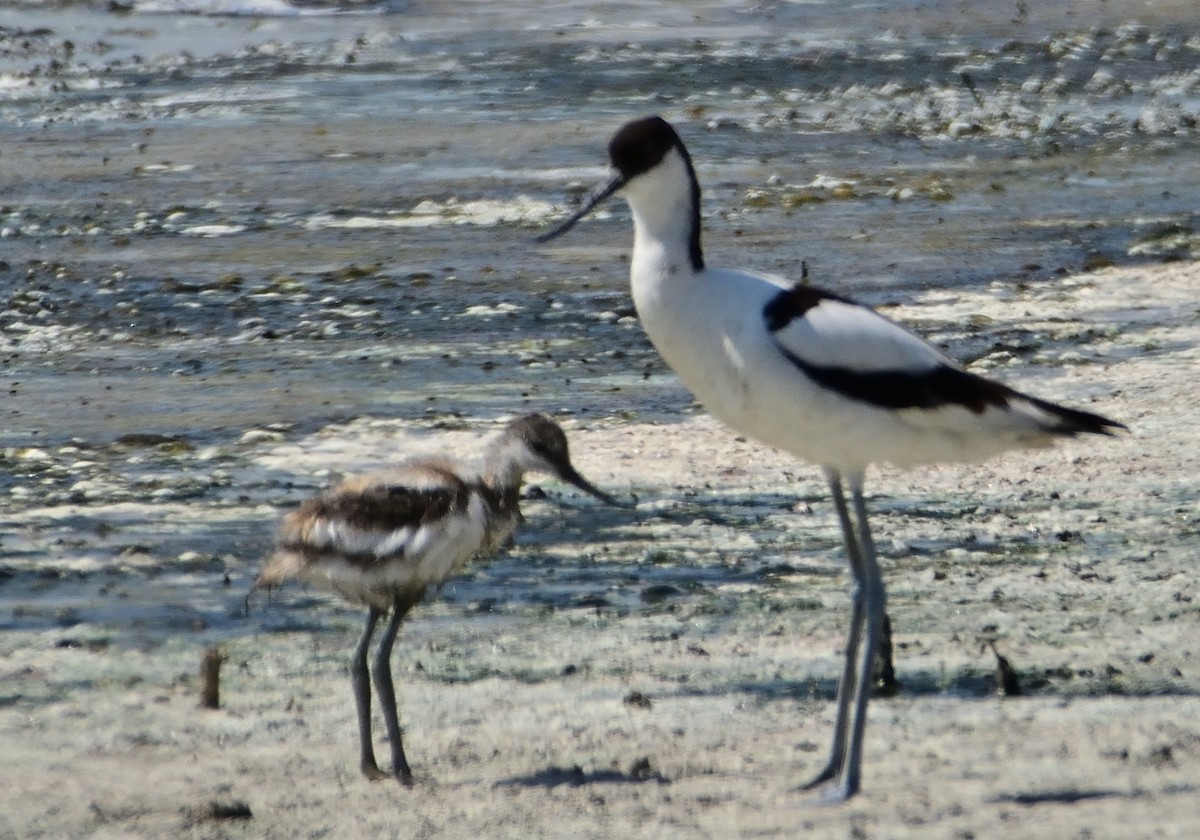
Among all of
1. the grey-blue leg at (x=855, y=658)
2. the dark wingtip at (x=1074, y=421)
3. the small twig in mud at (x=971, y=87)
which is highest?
the dark wingtip at (x=1074, y=421)

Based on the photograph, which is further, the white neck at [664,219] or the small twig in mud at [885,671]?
the small twig in mud at [885,671]

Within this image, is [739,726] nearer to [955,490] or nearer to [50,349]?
[955,490]

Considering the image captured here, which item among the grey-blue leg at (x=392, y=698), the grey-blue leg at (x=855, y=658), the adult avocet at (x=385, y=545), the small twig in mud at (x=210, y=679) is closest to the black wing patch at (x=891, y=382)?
the grey-blue leg at (x=855, y=658)

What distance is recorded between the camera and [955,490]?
22.9 ft

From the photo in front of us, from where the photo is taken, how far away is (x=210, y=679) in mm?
5172

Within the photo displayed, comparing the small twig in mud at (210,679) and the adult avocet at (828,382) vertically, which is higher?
the adult avocet at (828,382)

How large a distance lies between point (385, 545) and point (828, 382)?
108 cm

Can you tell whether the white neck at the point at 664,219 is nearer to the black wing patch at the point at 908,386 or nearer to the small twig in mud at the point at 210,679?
the black wing patch at the point at 908,386

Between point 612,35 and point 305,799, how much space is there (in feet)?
50.8

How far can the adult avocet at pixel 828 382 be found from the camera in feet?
15.6

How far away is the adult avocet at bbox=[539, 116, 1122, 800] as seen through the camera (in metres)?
4.77

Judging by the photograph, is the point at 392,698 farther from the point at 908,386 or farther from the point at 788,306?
the point at 908,386

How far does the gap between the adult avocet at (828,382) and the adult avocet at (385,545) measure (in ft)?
2.04

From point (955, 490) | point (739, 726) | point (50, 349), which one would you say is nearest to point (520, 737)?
point (739, 726)
